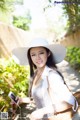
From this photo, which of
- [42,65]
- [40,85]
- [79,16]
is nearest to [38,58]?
[42,65]

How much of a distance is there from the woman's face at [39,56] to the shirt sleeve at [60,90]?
228 millimetres

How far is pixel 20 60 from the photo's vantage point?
101 inches

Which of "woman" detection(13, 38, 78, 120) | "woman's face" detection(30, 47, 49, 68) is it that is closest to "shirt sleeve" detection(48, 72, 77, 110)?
"woman" detection(13, 38, 78, 120)

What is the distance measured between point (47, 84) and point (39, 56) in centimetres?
29

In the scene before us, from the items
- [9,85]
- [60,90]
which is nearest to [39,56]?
[60,90]

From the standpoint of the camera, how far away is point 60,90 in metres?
1.91

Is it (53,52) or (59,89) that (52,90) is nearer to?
(59,89)

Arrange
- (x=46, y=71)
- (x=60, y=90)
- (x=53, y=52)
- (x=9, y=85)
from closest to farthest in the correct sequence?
1. (x=60, y=90)
2. (x=46, y=71)
3. (x=53, y=52)
4. (x=9, y=85)

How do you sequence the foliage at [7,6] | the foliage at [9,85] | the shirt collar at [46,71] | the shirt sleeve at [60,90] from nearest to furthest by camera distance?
the shirt sleeve at [60,90], the shirt collar at [46,71], the foliage at [9,85], the foliage at [7,6]

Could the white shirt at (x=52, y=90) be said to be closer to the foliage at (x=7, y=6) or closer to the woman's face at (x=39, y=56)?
the woman's face at (x=39, y=56)

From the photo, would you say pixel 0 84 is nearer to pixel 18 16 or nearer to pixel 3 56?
pixel 3 56

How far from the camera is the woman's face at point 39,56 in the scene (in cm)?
219

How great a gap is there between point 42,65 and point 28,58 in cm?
31

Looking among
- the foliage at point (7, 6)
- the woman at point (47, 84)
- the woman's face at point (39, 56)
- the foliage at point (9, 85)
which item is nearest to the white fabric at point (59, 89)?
the woman at point (47, 84)
